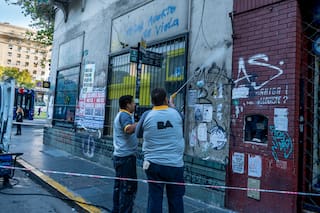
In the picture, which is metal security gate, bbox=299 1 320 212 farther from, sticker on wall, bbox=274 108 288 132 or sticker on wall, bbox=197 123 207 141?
sticker on wall, bbox=197 123 207 141

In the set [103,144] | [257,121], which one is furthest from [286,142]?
[103,144]

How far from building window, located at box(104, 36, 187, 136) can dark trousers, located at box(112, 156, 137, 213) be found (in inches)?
58.3

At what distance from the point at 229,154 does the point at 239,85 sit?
1.13 meters

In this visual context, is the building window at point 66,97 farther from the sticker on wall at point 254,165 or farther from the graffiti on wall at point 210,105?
the sticker on wall at point 254,165

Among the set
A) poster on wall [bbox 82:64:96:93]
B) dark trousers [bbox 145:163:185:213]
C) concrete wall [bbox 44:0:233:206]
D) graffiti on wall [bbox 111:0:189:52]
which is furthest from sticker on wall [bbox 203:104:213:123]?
poster on wall [bbox 82:64:96:93]

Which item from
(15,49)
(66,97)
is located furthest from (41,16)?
(15,49)

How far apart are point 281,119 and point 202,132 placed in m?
1.53

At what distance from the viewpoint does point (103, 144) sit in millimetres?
7734

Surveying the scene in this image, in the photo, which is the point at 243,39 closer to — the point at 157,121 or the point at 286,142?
the point at 286,142

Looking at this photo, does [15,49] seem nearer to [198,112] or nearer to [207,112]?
[198,112]

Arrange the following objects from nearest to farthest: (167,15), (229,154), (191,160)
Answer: (229,154), (191,160), (167,15)

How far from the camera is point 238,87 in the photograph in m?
4.48

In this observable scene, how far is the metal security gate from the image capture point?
3.84 metres

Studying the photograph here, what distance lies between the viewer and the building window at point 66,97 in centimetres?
967
